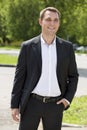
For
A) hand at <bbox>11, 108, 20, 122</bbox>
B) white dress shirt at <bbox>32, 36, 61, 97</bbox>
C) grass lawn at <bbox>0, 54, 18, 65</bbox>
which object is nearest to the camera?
white dress shirt at <bbox>32, 36, 61, 97</bbox>

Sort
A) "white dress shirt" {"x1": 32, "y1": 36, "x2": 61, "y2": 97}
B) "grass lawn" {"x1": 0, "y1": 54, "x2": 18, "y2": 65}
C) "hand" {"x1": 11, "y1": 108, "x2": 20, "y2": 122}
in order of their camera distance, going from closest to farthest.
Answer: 1. "white dress shirt" {"x1": 32, "y1": 36, "x2": 61, "y2": 97}
2. "hand" {"x1": 11, "y1": 108, "x2": 20, "y2": 122}
3. "grass lawn" {"x1": 0, "y1": 54, "x2": 18, "y2": 65}

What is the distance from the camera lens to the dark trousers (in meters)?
4.71

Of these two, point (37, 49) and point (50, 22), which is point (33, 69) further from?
point (50, 22)

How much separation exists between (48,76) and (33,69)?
6.3 inches

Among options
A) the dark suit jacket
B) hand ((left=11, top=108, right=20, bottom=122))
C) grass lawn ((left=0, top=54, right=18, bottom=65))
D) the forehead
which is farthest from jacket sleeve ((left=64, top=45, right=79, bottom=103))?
grass lawn ((left=0, top=54, right=18, bottom=65))

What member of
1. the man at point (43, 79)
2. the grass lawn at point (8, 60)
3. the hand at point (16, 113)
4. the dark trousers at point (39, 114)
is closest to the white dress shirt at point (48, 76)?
the man at point (43, 79)

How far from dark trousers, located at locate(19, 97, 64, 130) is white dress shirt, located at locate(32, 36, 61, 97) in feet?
0.34

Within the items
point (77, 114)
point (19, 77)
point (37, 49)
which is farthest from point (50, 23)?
point (77, 114)

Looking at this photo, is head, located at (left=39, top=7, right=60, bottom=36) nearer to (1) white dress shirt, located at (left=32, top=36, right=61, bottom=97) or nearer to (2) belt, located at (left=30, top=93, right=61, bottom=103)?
(1) white dress shirt, located at (left=32, top=36, right=61, bottom=97)

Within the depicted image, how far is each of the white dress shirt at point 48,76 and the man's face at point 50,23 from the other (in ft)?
0.44

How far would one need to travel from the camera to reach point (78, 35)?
7075 cm

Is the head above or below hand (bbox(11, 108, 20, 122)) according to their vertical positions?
above

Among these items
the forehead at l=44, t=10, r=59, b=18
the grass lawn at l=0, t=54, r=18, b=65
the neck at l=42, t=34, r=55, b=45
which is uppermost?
the forehead at l=44, t=10, r=59, b=18

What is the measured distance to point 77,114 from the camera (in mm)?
10656
